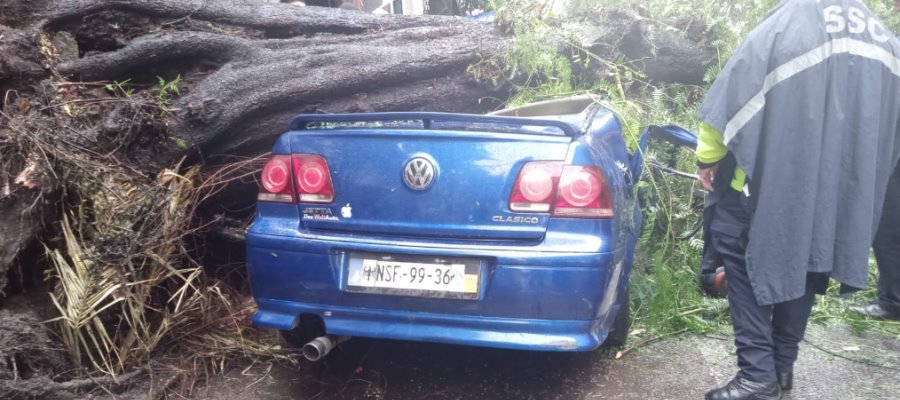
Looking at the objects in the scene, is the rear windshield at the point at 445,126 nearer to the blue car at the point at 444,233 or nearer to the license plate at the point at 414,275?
the blue car at the point at 444,233

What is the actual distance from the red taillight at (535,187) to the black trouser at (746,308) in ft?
2.54

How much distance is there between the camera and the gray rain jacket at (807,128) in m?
2.70

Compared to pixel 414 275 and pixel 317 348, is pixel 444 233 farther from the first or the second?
pixel 317 348

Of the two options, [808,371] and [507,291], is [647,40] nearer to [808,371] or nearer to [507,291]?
[808,371]

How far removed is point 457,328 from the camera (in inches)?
112

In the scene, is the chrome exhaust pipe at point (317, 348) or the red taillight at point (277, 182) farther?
the red taillight at point (277, 182)

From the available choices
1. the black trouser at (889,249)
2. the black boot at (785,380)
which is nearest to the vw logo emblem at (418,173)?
the black boot at (785,380)

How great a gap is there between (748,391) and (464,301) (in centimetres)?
123

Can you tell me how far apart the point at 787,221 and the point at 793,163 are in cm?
23

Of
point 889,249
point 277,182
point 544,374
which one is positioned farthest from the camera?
point 889,249

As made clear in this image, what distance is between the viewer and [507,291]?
9.03 ft

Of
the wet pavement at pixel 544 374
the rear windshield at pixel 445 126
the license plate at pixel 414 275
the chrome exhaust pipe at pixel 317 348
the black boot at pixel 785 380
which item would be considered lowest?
the wet pavement at pixel 544 374

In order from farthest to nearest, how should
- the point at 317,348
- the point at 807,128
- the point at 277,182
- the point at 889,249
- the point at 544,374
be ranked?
the point at 889,249, the point at 544,374, the point at 277,182, the point at 317,348, the point at 807,128

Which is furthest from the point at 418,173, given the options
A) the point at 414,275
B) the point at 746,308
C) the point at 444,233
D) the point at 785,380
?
the point at 785,380
